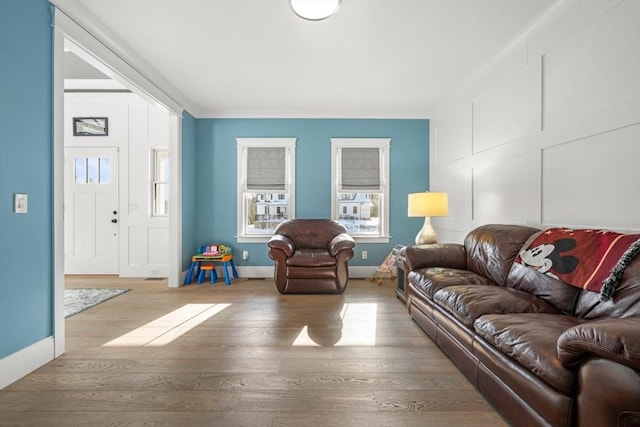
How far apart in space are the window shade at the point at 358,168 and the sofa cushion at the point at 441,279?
95.5 inches

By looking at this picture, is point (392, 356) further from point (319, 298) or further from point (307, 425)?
point (319, 298)

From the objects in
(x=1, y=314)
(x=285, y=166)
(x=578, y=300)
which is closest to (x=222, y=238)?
(x=285, y=166)

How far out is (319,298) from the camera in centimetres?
377

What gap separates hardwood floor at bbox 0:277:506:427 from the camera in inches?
62.7

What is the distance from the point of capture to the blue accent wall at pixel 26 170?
1.87 metres

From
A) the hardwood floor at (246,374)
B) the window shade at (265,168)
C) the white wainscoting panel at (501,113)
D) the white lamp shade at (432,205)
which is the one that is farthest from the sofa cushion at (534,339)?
the window shade at (265,168)

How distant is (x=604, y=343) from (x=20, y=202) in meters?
3.11

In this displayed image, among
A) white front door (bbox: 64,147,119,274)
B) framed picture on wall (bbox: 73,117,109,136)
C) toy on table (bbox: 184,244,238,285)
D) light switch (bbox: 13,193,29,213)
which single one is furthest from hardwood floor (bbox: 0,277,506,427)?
framed picture on wall (bbox: 73,117,109,136)

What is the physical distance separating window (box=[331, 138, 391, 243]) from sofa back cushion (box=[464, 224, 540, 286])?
7.03 ft

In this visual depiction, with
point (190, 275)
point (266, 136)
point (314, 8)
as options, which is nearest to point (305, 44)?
point (314, 8)

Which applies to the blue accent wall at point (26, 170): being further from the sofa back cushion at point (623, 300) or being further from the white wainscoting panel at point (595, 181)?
the white wainscoting panel at point (595, 181)

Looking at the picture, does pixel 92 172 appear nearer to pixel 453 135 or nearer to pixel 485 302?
pixel 453 135

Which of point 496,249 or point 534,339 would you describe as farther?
point 496,249

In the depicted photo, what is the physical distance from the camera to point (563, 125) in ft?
7.75
